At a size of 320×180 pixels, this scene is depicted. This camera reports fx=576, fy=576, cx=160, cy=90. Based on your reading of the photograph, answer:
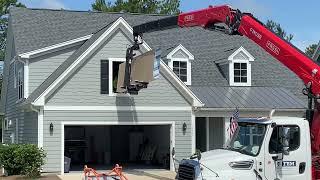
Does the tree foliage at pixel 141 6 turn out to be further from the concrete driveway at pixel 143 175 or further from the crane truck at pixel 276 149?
the crane truck at pixel 276 149

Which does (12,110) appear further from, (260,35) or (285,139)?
(285,139)

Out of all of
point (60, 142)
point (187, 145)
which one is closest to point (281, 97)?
point (187, 145)

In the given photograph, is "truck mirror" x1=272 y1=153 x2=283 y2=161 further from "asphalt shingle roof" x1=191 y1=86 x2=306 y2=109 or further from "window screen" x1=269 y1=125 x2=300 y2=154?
"asphalt shingle roof" x1=191 y1=86 x2=306 y2=109

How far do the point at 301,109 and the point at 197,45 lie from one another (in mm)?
7541

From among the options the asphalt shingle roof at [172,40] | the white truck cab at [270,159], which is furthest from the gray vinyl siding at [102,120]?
the white truck cab at [270,159]

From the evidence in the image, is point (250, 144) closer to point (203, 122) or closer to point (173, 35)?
point (203, 122)

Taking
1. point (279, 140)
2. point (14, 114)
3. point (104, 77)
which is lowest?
point (279, 140)

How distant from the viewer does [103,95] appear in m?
24.7

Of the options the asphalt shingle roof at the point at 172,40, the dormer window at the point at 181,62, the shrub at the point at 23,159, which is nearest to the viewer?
the shrub at the point at 23,159

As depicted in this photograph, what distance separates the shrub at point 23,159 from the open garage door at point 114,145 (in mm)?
5730

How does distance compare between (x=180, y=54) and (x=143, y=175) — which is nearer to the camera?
(x=143, y=175)

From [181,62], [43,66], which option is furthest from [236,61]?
[43,66]

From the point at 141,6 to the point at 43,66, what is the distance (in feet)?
98.5

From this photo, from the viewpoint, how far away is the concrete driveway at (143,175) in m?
22.3
